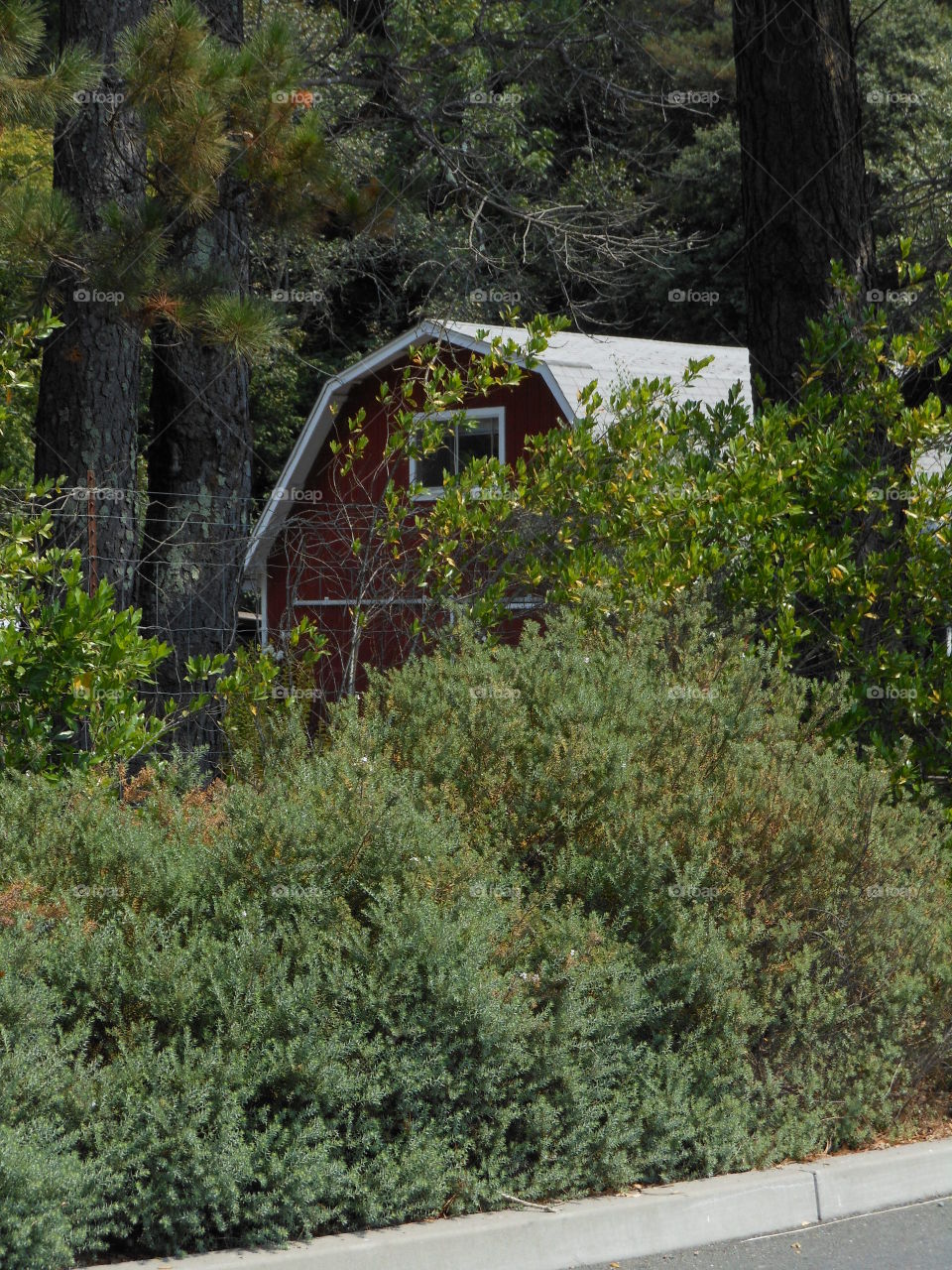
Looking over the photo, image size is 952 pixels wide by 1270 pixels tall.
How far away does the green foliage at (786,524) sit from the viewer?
8375 millimetres

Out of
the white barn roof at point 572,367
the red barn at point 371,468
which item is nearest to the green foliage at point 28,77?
the red barn at point 371,468

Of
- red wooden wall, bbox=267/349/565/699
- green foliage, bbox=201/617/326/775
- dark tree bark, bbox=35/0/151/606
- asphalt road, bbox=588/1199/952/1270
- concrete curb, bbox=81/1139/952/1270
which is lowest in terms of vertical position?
asphalt road, bbox=588/1199/952/1270

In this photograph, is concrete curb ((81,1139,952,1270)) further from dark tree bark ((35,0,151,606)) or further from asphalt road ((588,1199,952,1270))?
dark tree bark ((35,0,151,606))

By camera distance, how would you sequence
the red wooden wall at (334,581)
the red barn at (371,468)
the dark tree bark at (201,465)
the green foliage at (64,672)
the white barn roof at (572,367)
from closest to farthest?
the green foliage at (64,672) < the red wooden wall at (334,581) < the red barn at (371,468) < the dark tree bark at (201,465) < the white barn roof at (572,367)

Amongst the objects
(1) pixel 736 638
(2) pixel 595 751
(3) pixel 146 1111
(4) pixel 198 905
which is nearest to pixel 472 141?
(1) pixel 736 638

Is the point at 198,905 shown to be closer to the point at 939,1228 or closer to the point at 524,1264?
the point at 524,1264

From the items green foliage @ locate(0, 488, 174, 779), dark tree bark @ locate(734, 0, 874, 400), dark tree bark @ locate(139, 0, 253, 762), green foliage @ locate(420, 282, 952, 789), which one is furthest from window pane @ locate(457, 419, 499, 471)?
green foliage @ locate(0, 488, 174, 779)

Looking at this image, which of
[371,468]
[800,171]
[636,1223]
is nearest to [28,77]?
[800,171]

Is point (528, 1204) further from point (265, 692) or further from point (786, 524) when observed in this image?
point (786, 524)

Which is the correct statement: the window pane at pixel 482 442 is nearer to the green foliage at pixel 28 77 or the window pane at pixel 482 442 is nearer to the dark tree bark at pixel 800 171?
the dark tree bark at pixel 800 171

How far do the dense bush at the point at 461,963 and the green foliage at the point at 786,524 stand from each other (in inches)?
57.8

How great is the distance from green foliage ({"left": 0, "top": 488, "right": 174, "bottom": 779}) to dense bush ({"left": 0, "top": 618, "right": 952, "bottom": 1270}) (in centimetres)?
50

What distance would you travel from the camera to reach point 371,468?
19.3 metres

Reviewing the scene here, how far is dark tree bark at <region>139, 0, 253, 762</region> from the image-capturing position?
9.71m
